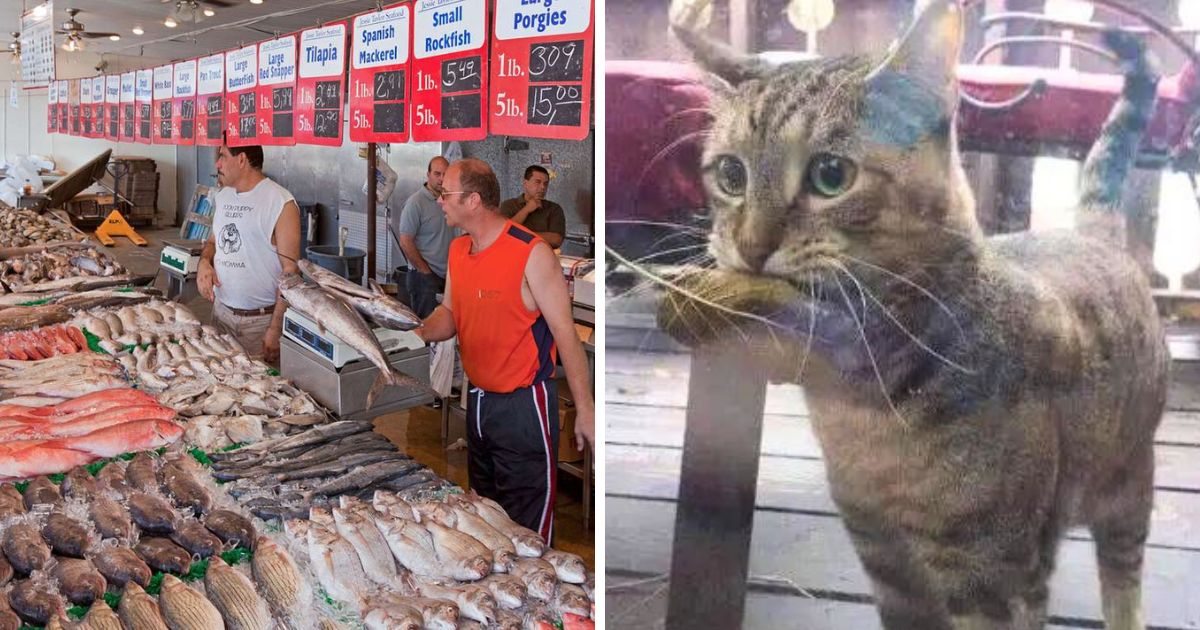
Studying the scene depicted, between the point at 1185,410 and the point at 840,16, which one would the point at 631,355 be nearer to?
the point at 840,16

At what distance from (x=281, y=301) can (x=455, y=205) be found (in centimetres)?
164

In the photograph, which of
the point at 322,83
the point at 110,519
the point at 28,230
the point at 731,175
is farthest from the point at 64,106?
the point at 731,175

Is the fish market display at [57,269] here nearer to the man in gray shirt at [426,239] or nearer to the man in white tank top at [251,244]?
the man in white tank top at [251,244]

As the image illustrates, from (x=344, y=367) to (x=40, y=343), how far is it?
1575 mm

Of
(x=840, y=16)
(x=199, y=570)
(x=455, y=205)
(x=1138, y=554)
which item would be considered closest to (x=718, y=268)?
(x=840, y=16)

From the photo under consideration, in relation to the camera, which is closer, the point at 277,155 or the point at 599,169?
the point at 599,169

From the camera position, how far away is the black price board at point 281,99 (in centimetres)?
467

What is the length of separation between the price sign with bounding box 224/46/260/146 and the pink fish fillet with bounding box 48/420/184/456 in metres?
2.69

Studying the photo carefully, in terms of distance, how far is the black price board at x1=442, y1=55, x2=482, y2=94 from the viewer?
3.20 m

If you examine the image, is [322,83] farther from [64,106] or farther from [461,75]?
[64,106]

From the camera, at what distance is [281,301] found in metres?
4.55

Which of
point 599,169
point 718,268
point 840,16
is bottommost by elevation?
point 718,268

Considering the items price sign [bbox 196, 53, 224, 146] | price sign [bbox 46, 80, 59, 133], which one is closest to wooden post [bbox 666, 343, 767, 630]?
price sign [bbox 196, 53, 224, 146]

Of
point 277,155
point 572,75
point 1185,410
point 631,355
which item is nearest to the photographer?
point 1185,410
